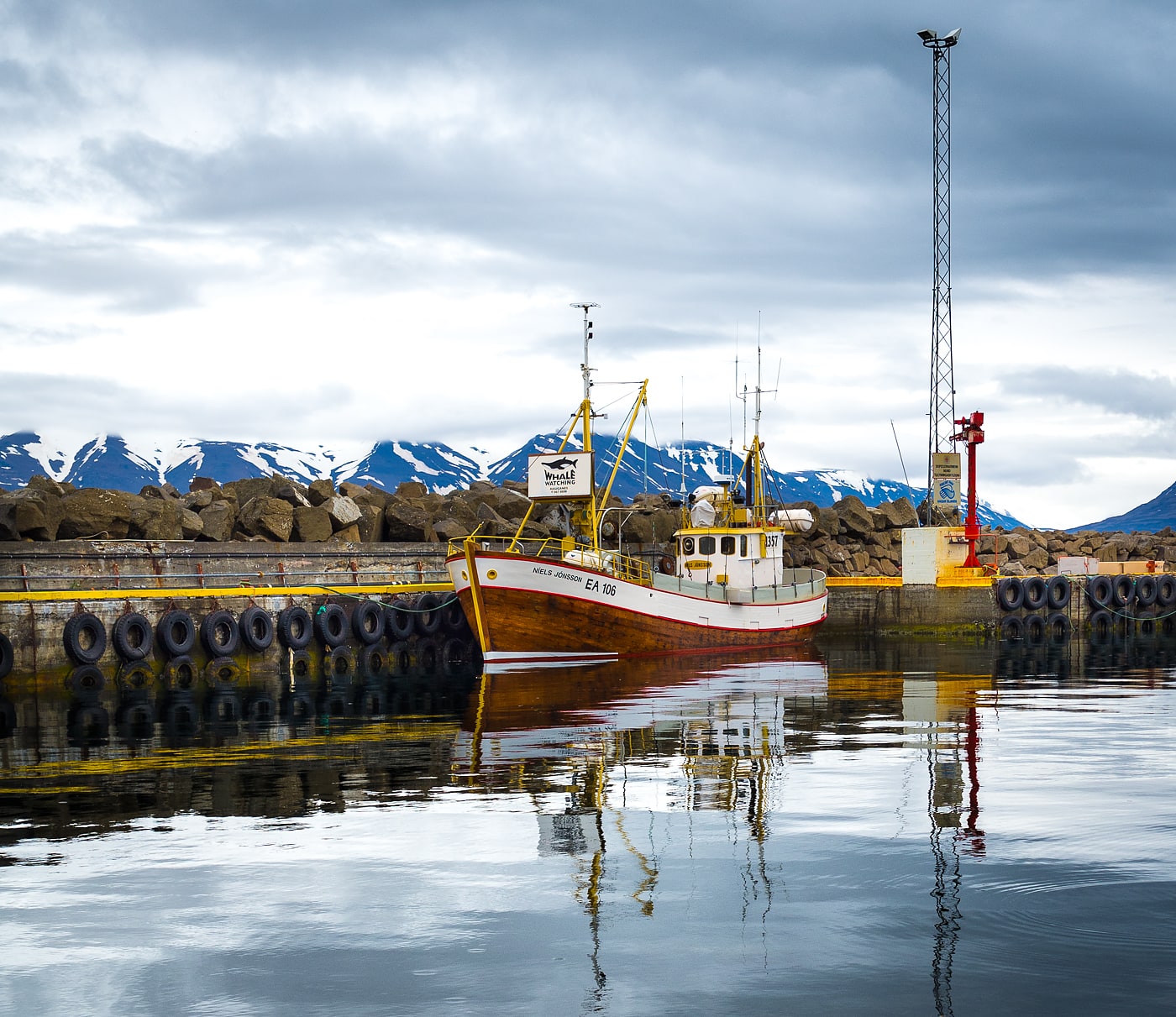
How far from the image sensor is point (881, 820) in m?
10.5

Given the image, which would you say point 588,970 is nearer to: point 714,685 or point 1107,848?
point 1107,848

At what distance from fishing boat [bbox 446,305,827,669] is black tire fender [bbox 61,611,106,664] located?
8.01 metres

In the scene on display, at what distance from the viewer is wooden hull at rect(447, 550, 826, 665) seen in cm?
2998

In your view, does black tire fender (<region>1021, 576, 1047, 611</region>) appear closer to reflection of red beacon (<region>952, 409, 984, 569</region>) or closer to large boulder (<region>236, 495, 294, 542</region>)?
reflection of red beacon (<region>952, 409, 984, 569</region>)

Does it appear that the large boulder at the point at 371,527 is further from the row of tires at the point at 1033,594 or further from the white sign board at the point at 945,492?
the row of tires at the point at 1033,594

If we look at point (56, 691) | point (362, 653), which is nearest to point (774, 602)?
point (362, 653)

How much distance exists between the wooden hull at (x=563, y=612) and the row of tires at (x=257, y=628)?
273 centimetres

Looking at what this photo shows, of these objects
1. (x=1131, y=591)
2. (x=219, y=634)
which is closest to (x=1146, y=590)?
(x=1131, y=591)

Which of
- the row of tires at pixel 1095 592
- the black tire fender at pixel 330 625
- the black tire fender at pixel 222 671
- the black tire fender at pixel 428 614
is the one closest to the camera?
the black tire fender at pixel 222 671

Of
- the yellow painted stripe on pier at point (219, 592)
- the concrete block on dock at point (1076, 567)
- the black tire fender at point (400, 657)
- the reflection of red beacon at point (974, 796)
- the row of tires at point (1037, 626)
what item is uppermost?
the concrete block on dock at point (1076, 567)

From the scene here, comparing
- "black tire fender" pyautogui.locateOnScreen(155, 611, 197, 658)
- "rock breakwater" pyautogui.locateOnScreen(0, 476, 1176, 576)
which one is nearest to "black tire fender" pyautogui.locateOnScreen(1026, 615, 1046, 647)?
"rock breakwater" pyautogui.locateOnScreen(0, 476, 1176, 576)

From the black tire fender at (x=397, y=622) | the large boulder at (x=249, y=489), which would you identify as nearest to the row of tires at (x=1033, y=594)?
the black tire fender at (x=397, y=622)

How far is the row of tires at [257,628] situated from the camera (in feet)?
87.7

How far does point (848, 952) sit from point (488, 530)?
111 feet
